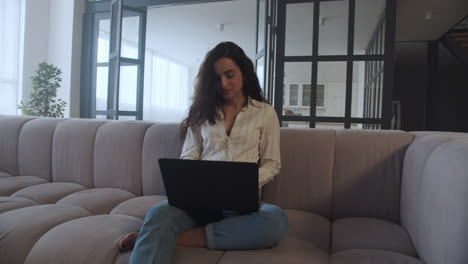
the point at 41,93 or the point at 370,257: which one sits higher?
the point at 41,93

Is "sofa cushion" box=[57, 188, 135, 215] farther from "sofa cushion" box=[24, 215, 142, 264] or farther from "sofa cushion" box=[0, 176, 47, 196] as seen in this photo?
"sofa cushion" box=[0, 176, 47, 196]

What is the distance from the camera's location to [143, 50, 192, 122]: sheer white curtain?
8492mm

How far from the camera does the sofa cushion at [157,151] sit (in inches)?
68.2

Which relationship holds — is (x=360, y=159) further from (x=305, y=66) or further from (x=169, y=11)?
(x=169, y=11)

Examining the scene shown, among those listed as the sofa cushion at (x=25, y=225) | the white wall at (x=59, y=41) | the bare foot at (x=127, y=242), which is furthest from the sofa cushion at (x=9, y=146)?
the white wall at (x=59, y=41)

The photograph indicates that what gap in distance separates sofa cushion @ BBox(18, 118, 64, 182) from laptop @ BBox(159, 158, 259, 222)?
1.28 meters

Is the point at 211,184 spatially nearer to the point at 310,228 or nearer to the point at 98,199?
the point at 310,228

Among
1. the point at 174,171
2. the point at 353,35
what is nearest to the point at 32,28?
the point at 353,35

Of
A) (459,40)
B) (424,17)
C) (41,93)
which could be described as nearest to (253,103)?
(41,93)

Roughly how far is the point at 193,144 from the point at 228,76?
1.13 feet

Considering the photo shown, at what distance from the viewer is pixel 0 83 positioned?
391 centimetres

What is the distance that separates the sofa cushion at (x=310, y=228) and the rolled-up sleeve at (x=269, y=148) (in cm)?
21

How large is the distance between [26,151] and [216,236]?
162cm

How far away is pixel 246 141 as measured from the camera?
1.41 m
